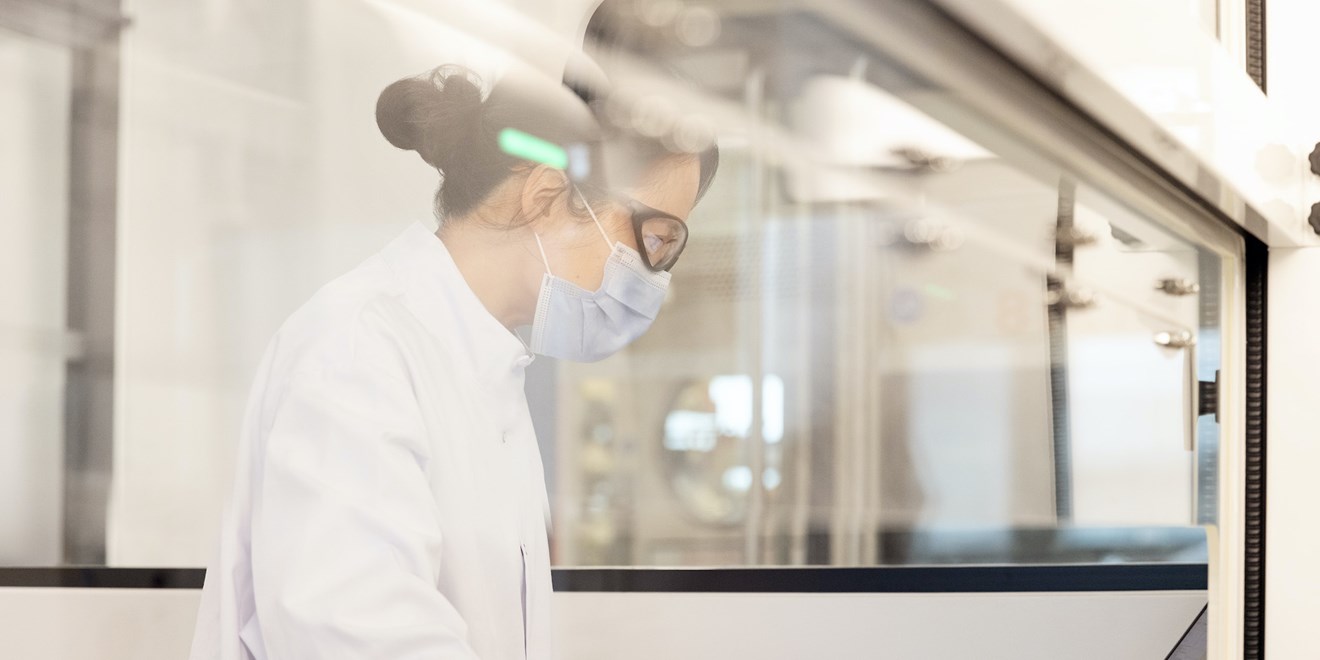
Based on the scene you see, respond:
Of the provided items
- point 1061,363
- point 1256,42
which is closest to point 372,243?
point 1061,363

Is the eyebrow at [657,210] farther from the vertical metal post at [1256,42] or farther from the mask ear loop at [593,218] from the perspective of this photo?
the vertical metal post at [1256,42]

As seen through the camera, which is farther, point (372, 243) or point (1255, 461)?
point (1255, 461)

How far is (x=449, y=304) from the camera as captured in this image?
1.91 ft

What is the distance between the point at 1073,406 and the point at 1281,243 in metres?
0.65

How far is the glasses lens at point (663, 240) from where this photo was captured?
24.0 inches

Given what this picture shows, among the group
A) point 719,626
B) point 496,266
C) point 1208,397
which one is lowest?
point 719,626

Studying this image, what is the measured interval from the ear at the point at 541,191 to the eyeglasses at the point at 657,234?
0.04 m

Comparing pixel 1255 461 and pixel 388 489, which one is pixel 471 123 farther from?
pixel 1255 461

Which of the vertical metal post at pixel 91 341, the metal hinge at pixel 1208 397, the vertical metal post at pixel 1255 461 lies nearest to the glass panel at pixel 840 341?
the vertical metal post at pixel 91 341

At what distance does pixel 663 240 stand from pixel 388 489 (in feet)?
0.68

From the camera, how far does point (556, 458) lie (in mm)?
592

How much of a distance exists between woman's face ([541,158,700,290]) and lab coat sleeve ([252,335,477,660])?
0.36 feet

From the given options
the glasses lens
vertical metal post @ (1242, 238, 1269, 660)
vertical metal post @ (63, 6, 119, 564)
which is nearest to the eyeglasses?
the glasses lens

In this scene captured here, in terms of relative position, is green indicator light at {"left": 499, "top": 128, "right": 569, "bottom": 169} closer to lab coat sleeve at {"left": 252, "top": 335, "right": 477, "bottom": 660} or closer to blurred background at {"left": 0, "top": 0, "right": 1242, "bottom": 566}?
blurred background at {"left": 0, "top": 0, "right": 1242, "bottom": 566}
